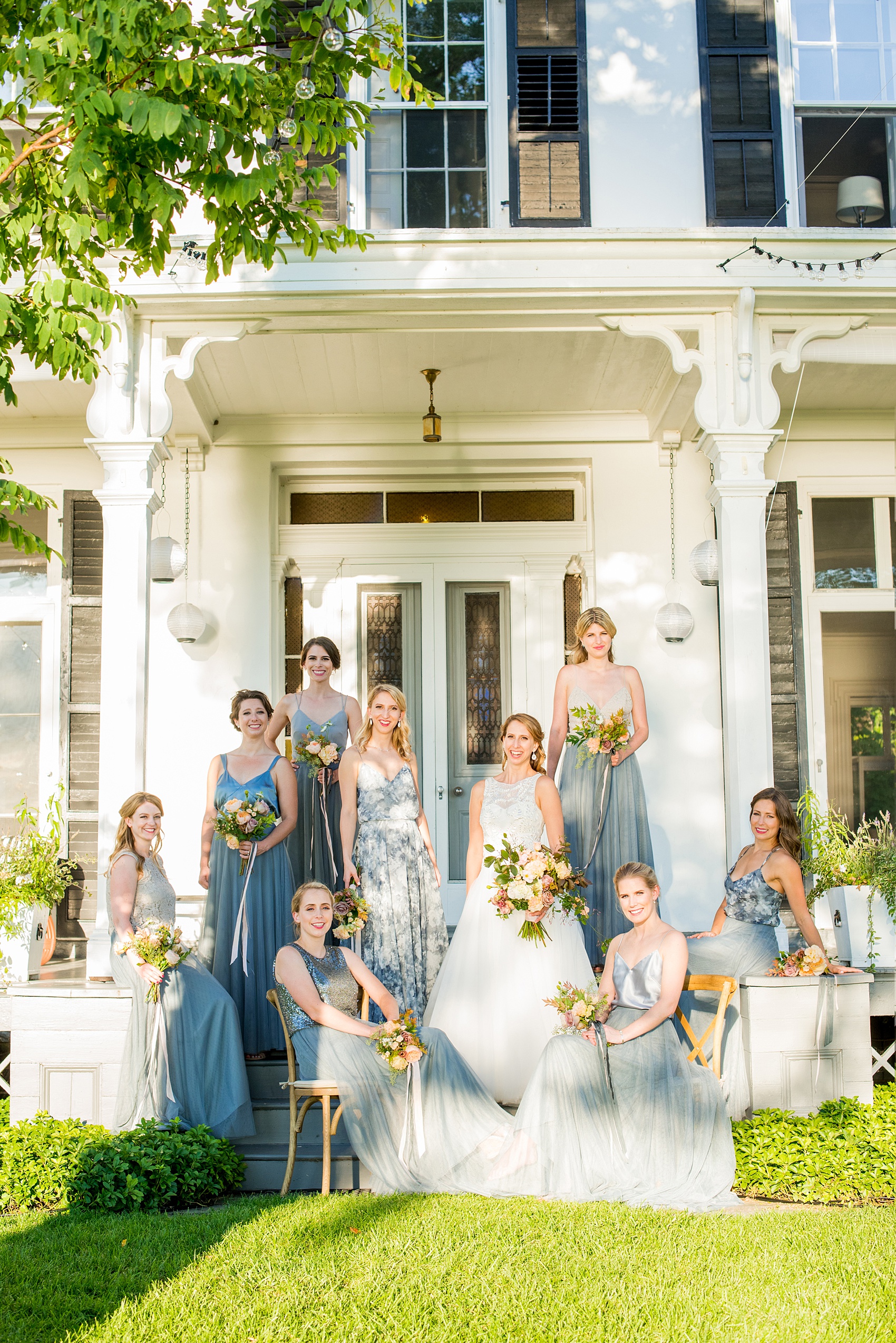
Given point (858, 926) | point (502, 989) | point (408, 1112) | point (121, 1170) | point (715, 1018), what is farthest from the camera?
point (858, 926)

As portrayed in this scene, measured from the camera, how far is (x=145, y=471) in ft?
20.5

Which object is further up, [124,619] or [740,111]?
[740,111]

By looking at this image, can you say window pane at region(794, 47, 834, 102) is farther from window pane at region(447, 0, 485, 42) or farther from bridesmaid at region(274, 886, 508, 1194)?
bridesmaid at region(274, 886, 508, 1194)

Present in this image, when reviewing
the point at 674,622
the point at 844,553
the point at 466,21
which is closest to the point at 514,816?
the point at 674,622

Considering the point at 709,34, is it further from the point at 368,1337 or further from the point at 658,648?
the point at 368,1337

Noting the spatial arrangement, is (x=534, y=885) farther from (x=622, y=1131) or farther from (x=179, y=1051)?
(x=179, y=1051)

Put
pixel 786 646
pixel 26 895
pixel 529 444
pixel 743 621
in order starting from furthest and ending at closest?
pixel 529 444 → pixel 786 646 → pixel 26 895 → pixel 743 621

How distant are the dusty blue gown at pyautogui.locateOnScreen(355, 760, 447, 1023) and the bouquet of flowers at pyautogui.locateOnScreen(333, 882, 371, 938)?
Answer: 0.19 metres

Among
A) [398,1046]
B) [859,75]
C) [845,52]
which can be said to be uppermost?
[845,52]

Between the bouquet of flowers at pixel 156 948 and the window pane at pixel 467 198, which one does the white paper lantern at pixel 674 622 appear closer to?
the window pane at pixel 467 198

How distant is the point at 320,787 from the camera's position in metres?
6.66

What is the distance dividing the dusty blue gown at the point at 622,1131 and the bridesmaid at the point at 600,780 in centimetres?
150

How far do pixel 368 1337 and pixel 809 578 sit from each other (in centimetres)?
636

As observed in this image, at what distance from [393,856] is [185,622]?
288cm
